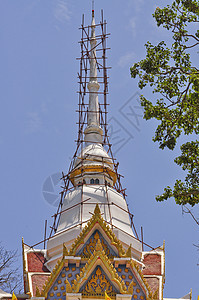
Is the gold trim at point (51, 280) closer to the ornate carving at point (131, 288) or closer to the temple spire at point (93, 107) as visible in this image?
the ornate carving at point (131, 288)

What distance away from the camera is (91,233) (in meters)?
26.6

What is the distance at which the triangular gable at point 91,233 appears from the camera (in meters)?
26.0

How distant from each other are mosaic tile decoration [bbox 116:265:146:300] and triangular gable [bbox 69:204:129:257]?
50 centimetres

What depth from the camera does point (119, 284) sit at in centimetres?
2503

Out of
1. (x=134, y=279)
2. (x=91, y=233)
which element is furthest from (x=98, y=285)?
(x=91, y=233)

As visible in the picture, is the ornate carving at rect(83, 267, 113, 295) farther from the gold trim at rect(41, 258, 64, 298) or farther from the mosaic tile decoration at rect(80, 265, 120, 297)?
the gold trim at rect(41, 258, 64, 298)

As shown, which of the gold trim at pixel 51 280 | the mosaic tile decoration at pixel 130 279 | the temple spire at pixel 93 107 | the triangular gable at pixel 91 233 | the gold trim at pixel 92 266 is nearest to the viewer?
the gold trim at pixel 92 266

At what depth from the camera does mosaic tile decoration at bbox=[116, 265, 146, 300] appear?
2545cm

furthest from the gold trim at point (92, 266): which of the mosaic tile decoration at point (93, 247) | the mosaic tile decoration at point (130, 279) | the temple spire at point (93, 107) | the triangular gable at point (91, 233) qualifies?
the temple spire at point (93, 107)

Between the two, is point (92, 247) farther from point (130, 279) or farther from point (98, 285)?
point (130, 279)

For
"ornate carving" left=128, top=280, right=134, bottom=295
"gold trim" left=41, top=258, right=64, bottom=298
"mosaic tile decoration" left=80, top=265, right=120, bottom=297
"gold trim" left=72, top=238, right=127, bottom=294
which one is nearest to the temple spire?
"gold trim" left=72, top=238, right=127, bottom=294

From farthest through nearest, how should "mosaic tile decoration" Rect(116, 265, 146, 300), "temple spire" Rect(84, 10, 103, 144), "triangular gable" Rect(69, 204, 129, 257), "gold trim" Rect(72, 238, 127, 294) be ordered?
"temple spire" Rect(84, 10, 103, 144) < "triangular gable" Rect(69, 204, 129, 257) < "mosaic tile decoration" Rect(116, 265, 146, 300) < "gold trim" Rect(72, 238, 127, 294)

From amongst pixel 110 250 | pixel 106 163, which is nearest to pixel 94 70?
pixel 106 163

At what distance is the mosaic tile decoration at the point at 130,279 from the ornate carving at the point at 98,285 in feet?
2.35
